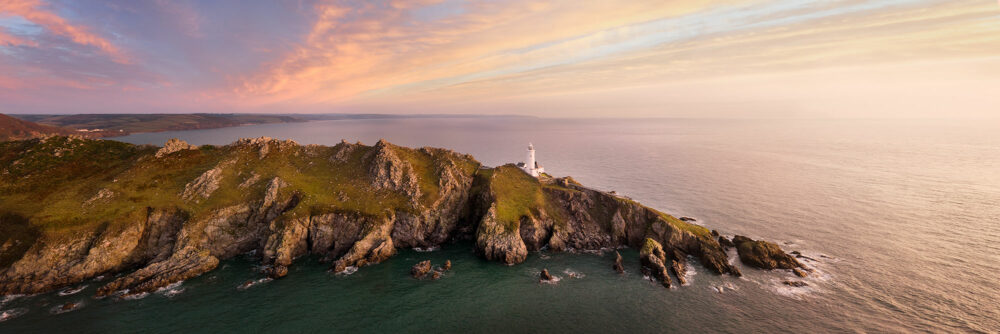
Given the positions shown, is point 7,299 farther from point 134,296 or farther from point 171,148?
point 171,148

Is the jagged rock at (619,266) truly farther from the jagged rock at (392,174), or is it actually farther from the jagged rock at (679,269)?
the jagged rock at (392,174)

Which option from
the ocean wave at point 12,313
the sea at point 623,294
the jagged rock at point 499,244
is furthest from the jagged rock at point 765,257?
the ocean wave at point 12,313

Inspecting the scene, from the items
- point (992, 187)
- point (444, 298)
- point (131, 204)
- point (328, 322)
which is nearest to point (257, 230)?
point (131, 204)

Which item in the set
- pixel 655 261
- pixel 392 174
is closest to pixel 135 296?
pixel 392 174

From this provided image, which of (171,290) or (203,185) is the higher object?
(203,185)

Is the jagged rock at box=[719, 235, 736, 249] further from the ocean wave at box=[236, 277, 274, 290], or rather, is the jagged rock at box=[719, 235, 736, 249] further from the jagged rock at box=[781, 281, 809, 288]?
the ocean wave at box=[236, 277, 274, 290]

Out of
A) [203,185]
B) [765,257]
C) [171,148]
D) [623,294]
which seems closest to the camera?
[623,294]

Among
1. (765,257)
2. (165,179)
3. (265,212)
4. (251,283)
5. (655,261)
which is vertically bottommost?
(251,283)
